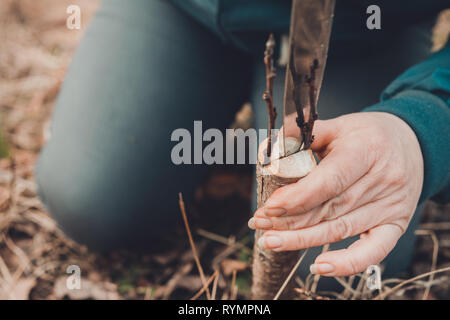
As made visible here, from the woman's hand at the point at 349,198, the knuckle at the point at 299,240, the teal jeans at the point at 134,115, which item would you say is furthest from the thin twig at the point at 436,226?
the knuckle at the point at 299,240

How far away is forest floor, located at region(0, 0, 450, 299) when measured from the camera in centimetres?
129

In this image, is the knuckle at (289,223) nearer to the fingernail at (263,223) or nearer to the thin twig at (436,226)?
the fingernail at (263,223)

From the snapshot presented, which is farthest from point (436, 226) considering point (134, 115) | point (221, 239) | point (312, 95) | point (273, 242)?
point (134, 115)

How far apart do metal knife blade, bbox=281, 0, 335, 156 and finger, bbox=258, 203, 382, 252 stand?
0.71 ft

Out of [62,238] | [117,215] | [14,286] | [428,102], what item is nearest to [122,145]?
[117,215]

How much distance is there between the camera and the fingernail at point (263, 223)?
731 mm

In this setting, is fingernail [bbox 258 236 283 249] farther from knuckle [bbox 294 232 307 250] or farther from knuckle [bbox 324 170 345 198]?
knuckle [bbox 324 170 345 198]

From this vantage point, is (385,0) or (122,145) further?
(122,145)

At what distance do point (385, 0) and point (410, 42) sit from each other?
0.37 m

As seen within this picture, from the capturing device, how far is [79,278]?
4.48 ft

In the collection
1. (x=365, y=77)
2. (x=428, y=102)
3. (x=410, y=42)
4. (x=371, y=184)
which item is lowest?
(x=371, y=184)

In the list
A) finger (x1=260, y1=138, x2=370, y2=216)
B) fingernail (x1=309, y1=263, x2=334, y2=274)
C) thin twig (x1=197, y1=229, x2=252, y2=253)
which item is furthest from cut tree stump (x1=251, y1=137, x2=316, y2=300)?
thin twig (x1=197, y1=229, x2=252, y2=253)

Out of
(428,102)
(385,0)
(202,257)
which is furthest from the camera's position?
(202,257)
